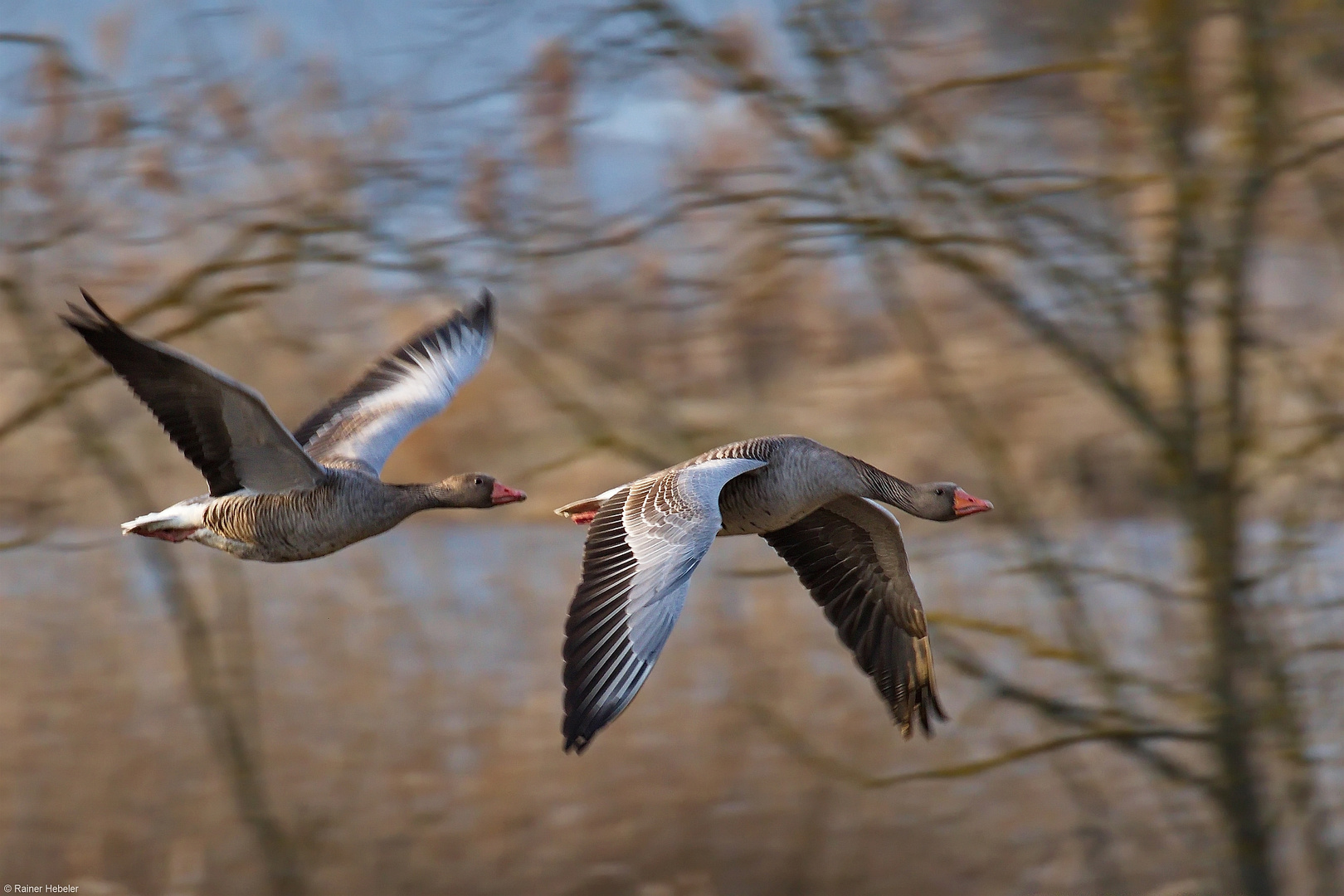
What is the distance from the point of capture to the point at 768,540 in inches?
292

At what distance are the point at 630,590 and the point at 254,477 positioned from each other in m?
1.93

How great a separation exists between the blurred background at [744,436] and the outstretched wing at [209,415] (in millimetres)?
3649

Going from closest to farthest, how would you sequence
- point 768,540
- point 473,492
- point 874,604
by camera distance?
1. point 473,492
2. point 874,604
3. point 768,540

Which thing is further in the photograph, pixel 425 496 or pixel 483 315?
pixel 483 315

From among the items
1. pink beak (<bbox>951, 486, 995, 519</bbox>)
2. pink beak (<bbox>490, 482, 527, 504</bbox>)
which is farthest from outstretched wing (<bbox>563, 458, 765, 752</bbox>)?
pink beak (<bbox>951, 486, 995, 519</bbox>)

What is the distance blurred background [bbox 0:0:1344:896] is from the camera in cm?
956

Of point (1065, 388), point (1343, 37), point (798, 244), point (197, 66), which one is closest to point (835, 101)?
point (798, 244)

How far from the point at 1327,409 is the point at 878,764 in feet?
13.3

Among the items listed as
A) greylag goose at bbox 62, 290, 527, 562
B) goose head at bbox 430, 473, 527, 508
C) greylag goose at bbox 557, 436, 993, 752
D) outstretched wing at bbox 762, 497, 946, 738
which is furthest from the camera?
outstretched wing at bbox 762, 497, 946, 738

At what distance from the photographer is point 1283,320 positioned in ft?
31.7

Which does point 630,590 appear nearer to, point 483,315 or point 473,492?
point 473,492

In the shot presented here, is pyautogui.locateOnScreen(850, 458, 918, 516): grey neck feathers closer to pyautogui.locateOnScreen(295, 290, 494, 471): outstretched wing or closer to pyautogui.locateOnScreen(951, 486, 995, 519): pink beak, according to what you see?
pyautogui.locateOnScreen(951, 486, 995, 519): pink beak

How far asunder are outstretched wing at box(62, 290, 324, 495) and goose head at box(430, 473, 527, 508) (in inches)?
24.0

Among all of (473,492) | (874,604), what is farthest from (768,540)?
(473,492)
